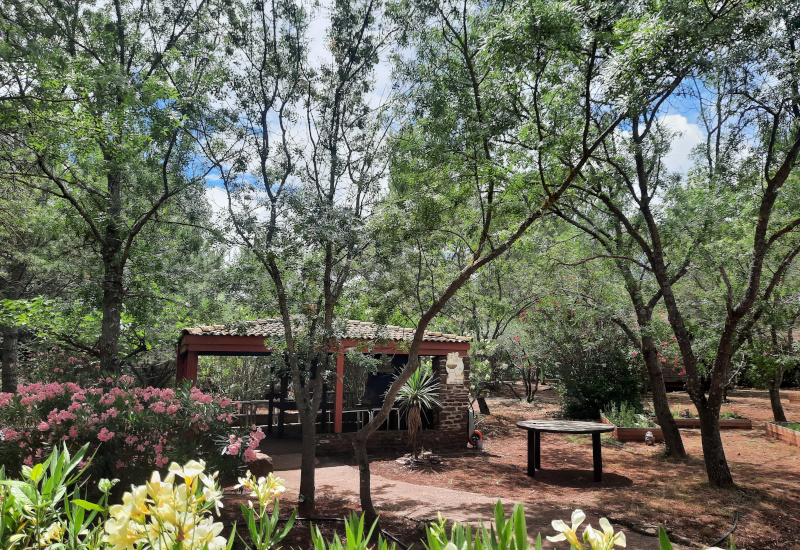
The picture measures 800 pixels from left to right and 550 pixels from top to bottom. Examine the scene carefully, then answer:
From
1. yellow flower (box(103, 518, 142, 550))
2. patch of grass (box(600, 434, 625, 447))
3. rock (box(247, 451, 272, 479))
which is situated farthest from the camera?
patch of grass (box(600, 434, 625, 447))

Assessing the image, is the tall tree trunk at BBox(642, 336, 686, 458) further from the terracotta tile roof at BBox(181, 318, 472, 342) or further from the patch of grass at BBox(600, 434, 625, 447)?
the terracotta tile roof at BBox(181, 318, 472, 342)

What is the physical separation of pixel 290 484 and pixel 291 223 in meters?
4.36

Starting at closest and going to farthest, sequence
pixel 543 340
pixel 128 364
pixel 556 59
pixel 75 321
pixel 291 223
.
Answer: pixel 556 59, pixel 291 223, pixel 75 321, pixel 128 364, pixel 543 340

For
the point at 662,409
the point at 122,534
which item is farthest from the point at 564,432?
the point at 122,534

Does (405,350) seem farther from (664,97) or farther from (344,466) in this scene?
(664,97)

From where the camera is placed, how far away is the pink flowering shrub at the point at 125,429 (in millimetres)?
5031

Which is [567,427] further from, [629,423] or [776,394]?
[776,394]

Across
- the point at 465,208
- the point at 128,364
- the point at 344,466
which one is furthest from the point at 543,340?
the point at 128,364

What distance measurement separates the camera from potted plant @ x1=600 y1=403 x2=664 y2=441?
37.4 feet

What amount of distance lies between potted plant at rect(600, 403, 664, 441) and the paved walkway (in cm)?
510

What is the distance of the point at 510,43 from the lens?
5.29 m

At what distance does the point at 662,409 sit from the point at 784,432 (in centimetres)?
317

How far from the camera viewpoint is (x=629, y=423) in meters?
12.0

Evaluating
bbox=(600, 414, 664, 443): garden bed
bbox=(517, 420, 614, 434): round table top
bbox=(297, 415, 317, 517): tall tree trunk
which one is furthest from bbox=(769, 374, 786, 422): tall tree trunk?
bbox=(297, 415, 317, 517): tall tree trunk
